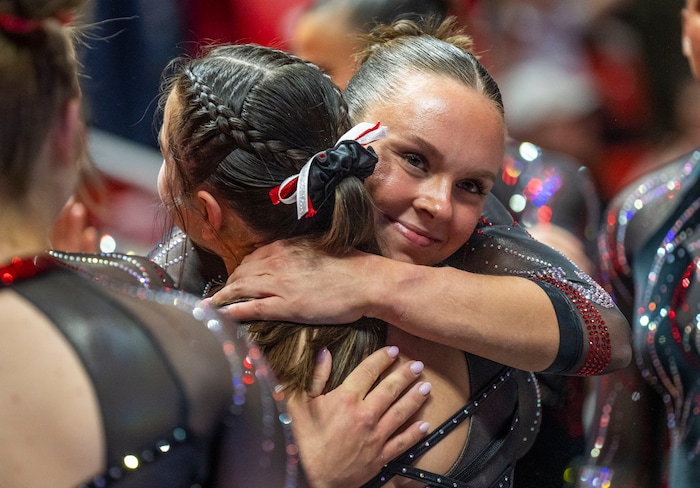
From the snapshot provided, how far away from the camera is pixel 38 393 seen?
1.69ft

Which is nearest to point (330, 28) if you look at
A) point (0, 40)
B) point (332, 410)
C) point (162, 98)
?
A: point (162, 98)

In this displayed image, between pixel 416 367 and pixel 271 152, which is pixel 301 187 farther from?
pixel 416 367

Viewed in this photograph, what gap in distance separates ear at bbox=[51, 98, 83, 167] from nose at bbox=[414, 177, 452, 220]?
36 cm

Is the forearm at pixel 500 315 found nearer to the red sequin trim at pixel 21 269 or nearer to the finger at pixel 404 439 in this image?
the finger at pixel 404 439

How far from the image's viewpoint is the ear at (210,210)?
78cm

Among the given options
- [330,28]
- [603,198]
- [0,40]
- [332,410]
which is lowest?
[603,198]

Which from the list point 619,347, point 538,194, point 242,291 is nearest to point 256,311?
point 242,291

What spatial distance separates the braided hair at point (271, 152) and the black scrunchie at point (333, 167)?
0.01 m

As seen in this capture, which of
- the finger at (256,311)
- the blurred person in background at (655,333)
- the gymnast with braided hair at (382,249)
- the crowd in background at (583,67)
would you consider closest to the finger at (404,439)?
the gymnast with braided hair at (382,249)

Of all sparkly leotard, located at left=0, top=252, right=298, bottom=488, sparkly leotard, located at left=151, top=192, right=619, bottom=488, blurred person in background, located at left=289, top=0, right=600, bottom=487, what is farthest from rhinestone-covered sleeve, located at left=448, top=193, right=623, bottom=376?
sparkly leotard, located at left=0, top=252, right=298, bottom=488

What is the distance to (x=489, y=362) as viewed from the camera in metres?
0.88

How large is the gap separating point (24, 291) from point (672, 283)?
3.32 feet

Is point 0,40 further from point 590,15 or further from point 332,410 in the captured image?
point 590,15

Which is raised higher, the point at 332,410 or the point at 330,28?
the point at 330,28
